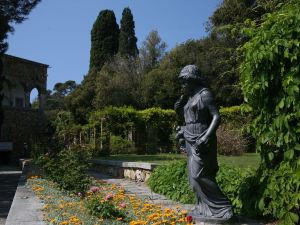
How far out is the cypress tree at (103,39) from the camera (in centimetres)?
4541

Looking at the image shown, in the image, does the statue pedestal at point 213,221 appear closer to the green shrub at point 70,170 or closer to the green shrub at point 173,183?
the green shrub at point 173,183

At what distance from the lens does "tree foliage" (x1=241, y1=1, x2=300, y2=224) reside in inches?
194

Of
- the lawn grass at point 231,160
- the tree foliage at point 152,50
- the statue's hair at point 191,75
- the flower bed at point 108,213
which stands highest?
the tree foliage at point 152,50

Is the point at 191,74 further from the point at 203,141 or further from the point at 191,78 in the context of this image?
the point at 203,141

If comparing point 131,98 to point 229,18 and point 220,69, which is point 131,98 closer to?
point 220,69

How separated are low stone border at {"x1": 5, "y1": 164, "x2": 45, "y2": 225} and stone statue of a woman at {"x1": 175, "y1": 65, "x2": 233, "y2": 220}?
190 cm

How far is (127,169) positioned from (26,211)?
6061mm

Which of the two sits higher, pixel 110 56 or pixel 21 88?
pixel 110 56

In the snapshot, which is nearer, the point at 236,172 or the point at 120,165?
the point at 236,172

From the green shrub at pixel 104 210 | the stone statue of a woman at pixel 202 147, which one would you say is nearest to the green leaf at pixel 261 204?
the stone statue of a woman at pixel 202 147

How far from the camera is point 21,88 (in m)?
36.7

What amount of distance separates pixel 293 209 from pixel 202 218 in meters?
1.02

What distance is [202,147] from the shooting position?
16.9ft

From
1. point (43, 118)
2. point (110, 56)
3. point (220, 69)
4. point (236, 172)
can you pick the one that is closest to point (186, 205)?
point (236, 172)
